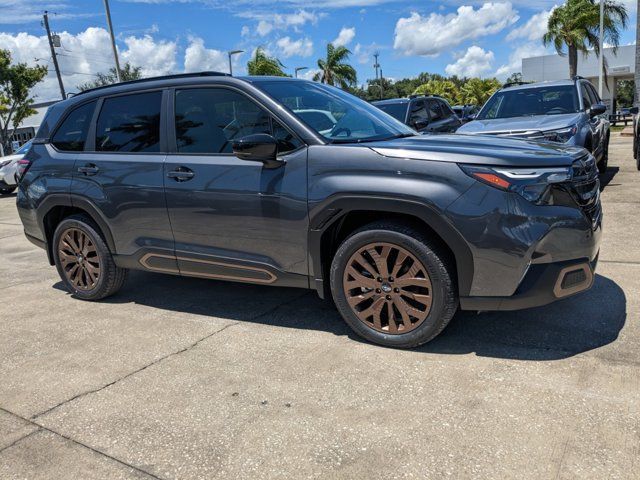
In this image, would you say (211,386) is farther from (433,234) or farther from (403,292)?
(433,234)

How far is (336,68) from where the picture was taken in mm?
41125

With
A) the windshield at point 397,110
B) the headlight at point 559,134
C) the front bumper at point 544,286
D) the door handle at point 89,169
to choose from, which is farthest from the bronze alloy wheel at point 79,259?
the windshield at point 397,110

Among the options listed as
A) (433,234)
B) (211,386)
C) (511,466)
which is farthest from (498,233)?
(211,386)

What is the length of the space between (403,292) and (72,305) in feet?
10.5

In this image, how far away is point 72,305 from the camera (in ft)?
16.4

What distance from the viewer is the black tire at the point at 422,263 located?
129 inches

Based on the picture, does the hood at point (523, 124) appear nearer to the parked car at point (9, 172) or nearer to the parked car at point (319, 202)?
the parked car at point (319, 202)

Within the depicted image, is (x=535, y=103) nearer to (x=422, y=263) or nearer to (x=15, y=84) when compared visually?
(x=422, y=263)

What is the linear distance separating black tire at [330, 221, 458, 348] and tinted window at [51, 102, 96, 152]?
8.93ft

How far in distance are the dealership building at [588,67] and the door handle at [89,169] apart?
1723 inches

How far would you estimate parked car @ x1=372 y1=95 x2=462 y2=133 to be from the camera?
1055 centimetres

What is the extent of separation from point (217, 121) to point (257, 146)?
0.70 metres

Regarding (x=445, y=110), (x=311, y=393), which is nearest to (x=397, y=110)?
(x=445, y=110)

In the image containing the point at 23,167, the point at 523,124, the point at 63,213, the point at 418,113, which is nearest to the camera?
the point at 63,213
